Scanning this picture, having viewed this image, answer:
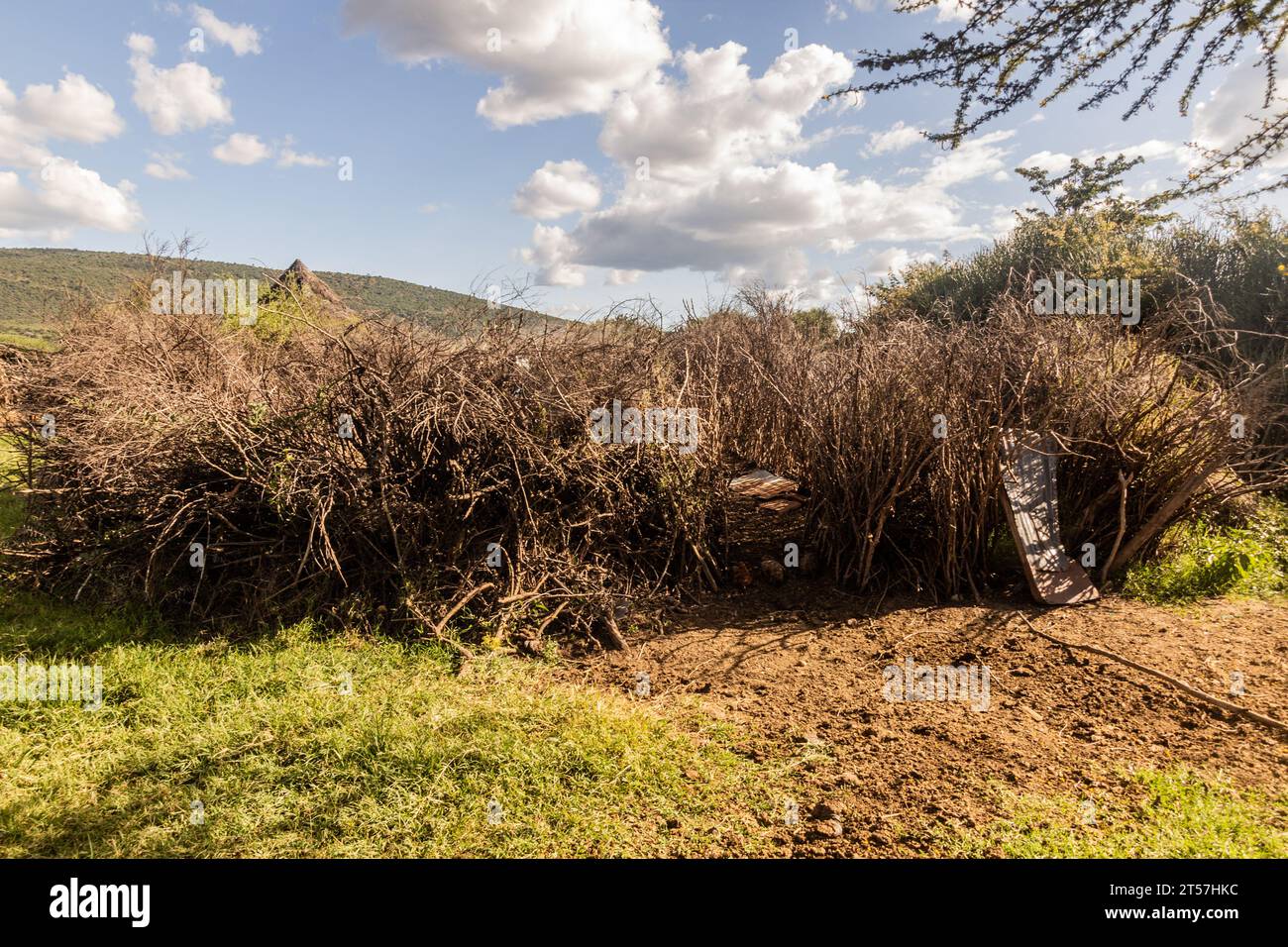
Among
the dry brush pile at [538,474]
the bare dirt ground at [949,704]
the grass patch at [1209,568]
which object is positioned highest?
the dry brush pile at [538,474]

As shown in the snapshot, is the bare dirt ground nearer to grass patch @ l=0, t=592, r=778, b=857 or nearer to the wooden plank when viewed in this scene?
the wooden plank

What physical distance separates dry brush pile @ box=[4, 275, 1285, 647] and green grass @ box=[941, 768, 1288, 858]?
2073mm

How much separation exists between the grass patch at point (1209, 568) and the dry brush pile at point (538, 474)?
0.68 feet

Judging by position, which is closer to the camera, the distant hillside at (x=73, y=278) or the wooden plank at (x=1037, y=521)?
the wooden plank at (x=1037, y=521)

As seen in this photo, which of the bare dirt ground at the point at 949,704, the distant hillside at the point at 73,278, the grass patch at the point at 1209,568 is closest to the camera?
the bare dirt ground at the point at 949,704

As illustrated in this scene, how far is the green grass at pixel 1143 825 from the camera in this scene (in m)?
2.47

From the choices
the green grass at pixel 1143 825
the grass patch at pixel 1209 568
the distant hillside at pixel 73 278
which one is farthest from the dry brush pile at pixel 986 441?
the distant hillside at pixel 73 278

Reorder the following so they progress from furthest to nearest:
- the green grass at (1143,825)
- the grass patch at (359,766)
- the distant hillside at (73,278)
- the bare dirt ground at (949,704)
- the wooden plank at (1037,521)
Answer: the distant hillside at (73,278), the wooden plank at (1037,521), the bare dirt ground at (949,704), the grass patch at (359,766), the green grass at (1143,825)

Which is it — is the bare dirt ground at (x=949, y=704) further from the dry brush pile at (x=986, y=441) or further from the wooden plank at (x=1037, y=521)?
the dry brush pile at (x=986, y=441)

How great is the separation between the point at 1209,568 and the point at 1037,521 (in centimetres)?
142

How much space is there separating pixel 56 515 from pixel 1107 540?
24.4 ft

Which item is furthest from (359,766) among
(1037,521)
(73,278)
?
(73,278)

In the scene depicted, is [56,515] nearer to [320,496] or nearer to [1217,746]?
[320,496]
